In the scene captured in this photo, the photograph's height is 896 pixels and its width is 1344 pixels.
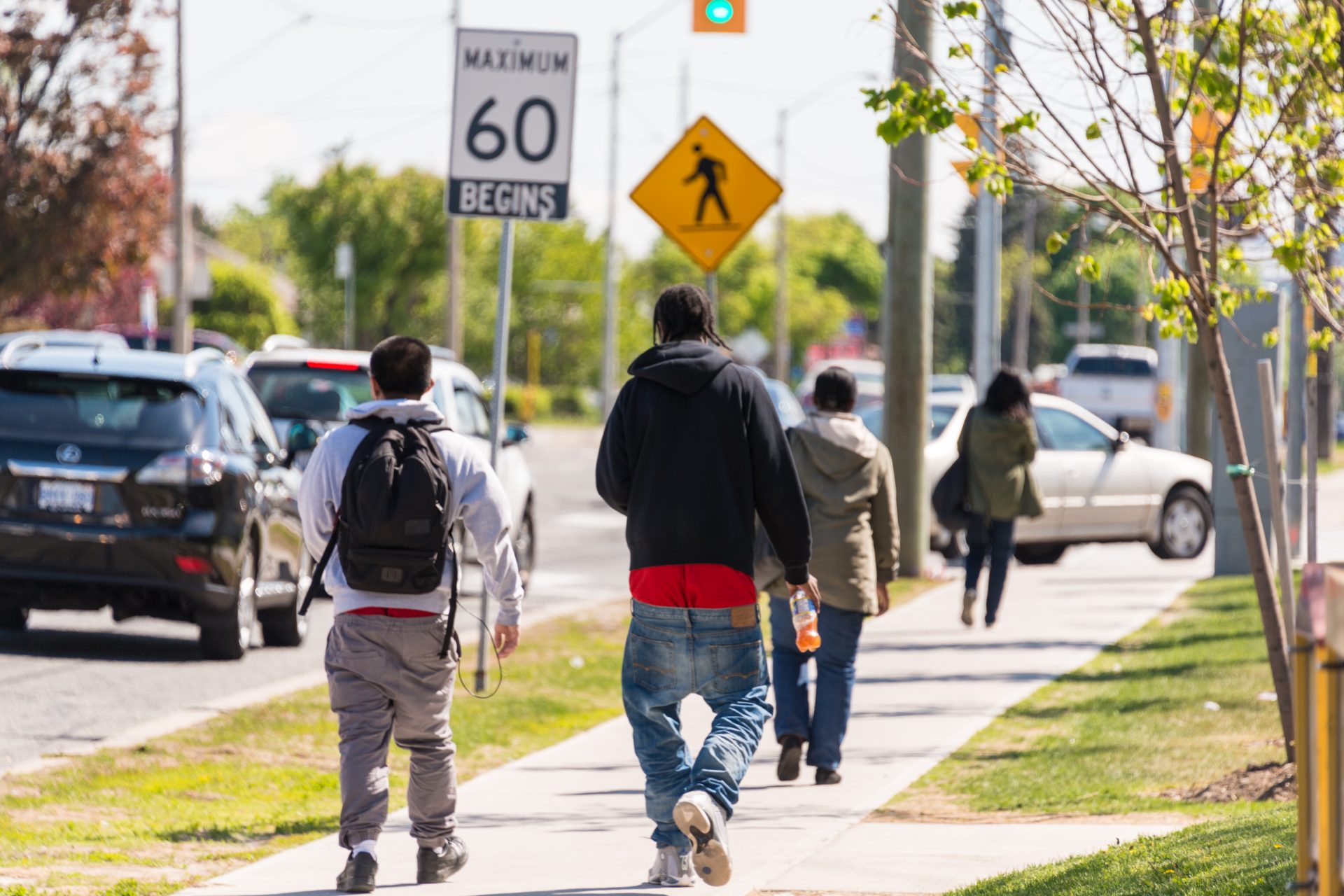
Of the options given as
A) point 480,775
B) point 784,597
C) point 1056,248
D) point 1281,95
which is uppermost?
point 1281,95

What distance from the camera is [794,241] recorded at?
5340 inches

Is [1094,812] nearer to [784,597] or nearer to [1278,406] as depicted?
[784,597]

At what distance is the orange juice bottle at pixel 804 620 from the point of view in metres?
6.33

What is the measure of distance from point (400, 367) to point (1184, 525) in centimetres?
1422

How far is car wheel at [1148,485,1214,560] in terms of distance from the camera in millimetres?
18906

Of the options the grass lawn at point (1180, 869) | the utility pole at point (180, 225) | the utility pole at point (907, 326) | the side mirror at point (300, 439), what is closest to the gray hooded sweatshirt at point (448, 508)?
the grass lawn at point (1180, 869)

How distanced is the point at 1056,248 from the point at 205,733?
4.49 meters

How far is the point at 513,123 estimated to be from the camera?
10.0 metres

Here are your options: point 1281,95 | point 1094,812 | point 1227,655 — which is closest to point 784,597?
Answer: point 1094,812

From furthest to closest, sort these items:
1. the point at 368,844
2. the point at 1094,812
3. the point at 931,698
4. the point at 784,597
Result: the point at 931,698, the point at 784,597, the point at 1094,812, the point at 368,844

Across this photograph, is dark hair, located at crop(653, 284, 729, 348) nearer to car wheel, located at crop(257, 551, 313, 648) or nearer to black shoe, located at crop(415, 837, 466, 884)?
black shoe, located at crop(415, 837, 466, 884)

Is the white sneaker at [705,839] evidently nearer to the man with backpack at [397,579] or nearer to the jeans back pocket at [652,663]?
the jeans back pocket at [652,663]

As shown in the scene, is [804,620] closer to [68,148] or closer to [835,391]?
[835,391]

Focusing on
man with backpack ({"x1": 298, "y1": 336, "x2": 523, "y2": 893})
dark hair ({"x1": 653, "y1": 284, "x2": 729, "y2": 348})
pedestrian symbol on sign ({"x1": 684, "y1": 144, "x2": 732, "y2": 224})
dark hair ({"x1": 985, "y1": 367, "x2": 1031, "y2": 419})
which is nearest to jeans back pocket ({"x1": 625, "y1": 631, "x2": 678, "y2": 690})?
man with backpack ({"x1": 298, "y1": 336, "x2": 523, "y2": 893})
